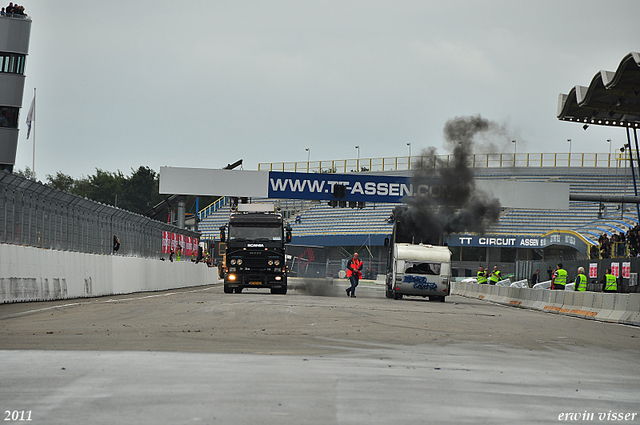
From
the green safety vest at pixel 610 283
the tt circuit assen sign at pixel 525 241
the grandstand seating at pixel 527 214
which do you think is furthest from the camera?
the grandstand seating at pixel 527 214

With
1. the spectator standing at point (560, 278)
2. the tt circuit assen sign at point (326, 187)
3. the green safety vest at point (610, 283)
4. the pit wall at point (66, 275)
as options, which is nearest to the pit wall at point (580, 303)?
the spectator standing at point (560, 278)

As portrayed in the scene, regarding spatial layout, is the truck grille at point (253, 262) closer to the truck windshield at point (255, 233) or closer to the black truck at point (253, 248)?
the black truck at point (253, 248)

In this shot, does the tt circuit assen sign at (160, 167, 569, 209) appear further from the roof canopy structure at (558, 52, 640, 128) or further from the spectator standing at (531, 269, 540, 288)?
the roof canopy structure at (558, 52, 640, 128)

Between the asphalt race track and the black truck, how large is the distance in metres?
16.2

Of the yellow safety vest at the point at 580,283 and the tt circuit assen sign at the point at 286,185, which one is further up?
the tt circuit assen sign at the point at 286,185

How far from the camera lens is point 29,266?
19.3 meters

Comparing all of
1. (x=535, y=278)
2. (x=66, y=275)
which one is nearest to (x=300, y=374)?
(x=66, y=275)

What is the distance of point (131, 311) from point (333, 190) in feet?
88.0

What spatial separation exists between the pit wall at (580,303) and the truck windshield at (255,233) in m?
9.37

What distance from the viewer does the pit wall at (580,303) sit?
19.8 m

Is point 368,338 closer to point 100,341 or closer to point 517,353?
point 517,353

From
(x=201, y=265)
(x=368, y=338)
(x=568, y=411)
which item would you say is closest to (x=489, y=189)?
(x=201, y=265)

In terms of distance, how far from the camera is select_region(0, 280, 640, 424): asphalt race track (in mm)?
5324

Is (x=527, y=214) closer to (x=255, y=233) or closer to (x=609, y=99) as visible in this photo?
(x=609, y=99)
